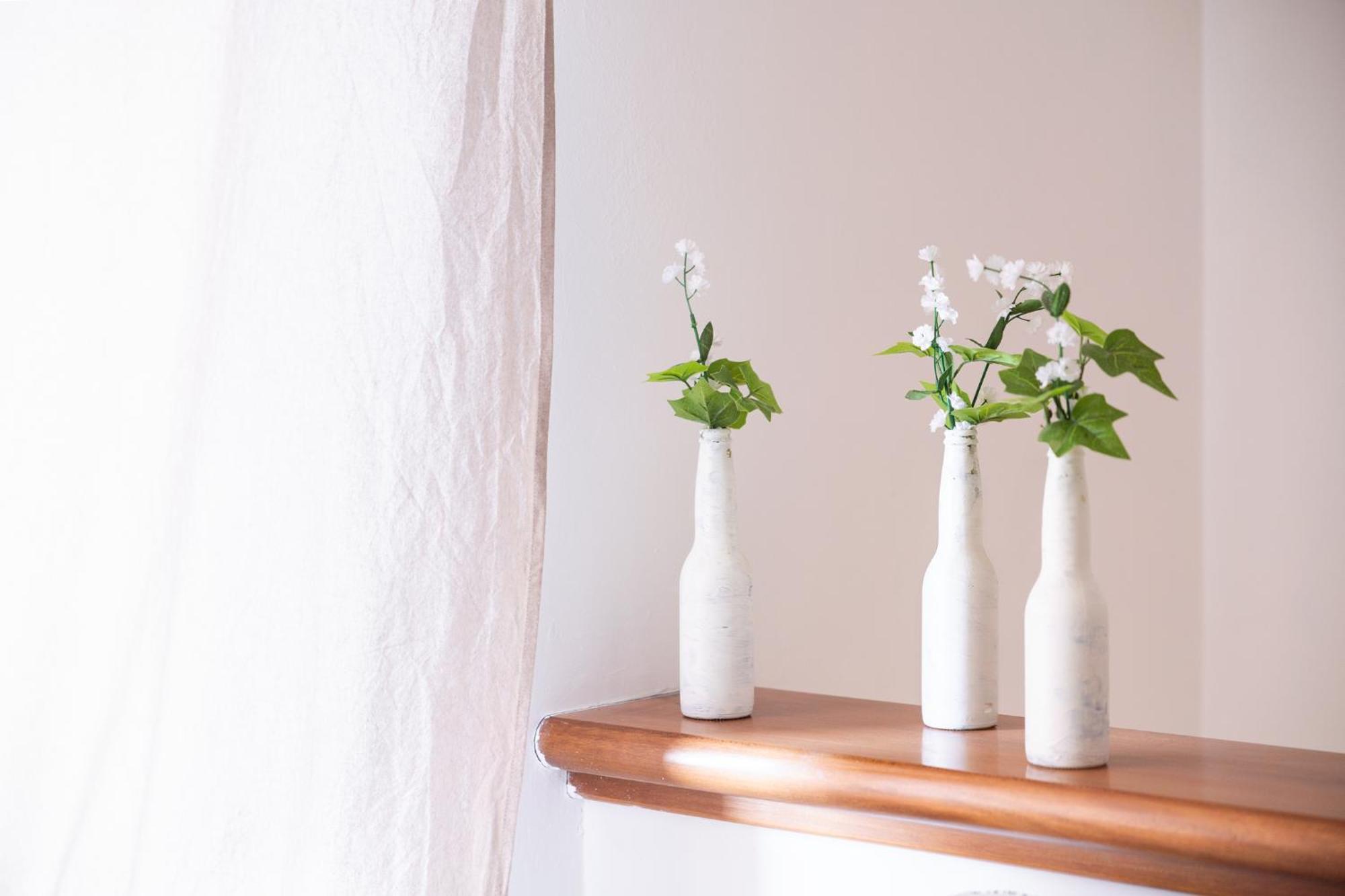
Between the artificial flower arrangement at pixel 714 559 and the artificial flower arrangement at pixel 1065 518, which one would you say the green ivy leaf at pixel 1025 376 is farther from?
the artificial flower arrangement at pixel 714 559

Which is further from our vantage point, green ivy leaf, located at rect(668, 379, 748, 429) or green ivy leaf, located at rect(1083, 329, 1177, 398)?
green ivy leaf, located at rect(668, 379, 748, 429)

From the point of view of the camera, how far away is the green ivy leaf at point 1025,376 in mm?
812

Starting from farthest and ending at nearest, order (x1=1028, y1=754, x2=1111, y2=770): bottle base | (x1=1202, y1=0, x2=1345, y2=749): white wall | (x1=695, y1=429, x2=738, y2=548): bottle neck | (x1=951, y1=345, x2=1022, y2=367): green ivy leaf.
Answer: (x1=1202, y1=0, x2=1345, y2=749): white wall < (x1=695, y1=429, x2=738, y2=548): bottle neck < (x1=951, y1=345, x2=1022, y2=367): green ivy leaf < (x1=1028, y1=754, x2=1111, y2=770): bottle base

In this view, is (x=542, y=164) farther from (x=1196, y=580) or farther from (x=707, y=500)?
(x=1196, y=580)

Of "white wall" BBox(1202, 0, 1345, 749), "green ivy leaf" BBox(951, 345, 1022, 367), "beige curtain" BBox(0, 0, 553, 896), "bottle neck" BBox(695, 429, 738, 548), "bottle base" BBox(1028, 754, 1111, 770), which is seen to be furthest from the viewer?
"white wall" BBox(1202, 0, 1345, 749)

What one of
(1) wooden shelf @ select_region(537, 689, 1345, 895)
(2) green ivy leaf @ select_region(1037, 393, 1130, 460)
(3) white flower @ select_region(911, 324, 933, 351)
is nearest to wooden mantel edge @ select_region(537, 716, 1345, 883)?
(1) wooden shelf @ select_region(537, 689, 1345, 895)

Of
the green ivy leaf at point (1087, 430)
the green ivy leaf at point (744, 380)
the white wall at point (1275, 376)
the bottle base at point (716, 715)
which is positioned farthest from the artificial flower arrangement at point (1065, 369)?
the white wall at point (1275, 376)

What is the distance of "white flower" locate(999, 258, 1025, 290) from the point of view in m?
0.87

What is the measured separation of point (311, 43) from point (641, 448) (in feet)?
1.62

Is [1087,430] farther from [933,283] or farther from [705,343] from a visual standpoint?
[705,343]

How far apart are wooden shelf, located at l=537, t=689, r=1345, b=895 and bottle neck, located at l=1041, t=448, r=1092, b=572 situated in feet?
0.48

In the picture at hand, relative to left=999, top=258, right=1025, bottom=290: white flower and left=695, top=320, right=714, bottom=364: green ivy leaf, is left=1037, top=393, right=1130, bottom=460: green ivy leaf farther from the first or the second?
left=695, top=320, right=714, bottom=364: green ivy leaf

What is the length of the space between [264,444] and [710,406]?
1.31 ft

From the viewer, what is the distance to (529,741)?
100 cm
